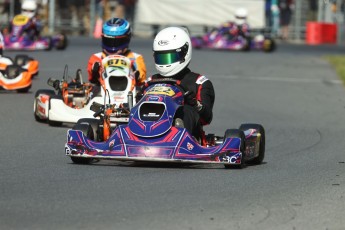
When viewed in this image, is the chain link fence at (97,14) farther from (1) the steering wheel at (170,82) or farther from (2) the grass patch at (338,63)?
(1) the steering wheel at (170,82)

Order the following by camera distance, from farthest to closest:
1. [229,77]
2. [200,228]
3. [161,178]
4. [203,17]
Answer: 1. [203,17]
2. [229,77]
3. [161,178]
4. [200,228]

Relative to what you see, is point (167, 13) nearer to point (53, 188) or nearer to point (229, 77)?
point (229, 77)

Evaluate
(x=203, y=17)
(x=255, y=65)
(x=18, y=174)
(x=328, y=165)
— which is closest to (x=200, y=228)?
(x=18, y=174)

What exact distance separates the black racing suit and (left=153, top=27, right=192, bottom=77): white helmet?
74mm

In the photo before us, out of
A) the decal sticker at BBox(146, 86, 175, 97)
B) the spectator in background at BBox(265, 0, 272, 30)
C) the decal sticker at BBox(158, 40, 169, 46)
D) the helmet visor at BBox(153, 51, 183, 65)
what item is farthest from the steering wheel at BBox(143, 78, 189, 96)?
A: the spectator in background at BBox(265, 0, 272, 30)

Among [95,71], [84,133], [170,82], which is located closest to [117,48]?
[95,71]

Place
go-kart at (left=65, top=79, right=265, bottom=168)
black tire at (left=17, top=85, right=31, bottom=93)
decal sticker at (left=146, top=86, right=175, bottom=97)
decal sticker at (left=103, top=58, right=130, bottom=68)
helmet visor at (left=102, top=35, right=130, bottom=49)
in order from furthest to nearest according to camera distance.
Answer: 1. black tire at (left=17, top=85, right=31, bottom=93)
2. helmet visor at (left=102, top=35, right=130, bottom=49)
3. decal sticker at (left=103, top=58, right=130, bottom=68)
4. decal sticker at (left=146, top=86, right=175, bottom=97)
5. go-kart at (left=65, top=79, right=265, bottom=168)

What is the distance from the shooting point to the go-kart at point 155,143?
8875 mm

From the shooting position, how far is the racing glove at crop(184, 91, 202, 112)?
31.0 ft

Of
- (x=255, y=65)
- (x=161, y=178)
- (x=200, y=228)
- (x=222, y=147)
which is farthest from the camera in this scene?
(x=255, y=65)

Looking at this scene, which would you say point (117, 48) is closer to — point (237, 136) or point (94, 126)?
point (94, 126)

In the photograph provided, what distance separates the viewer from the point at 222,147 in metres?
8.94

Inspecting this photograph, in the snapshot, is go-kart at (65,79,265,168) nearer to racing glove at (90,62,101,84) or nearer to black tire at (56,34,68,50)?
racing glove at (90,62,101,84)

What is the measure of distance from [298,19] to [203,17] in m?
2.97
